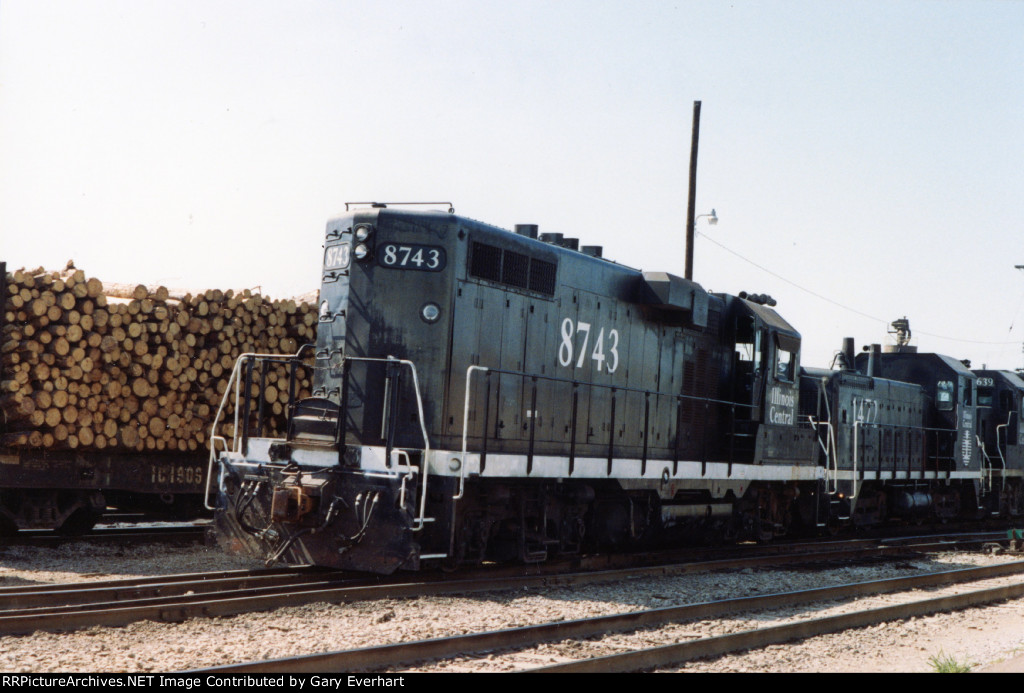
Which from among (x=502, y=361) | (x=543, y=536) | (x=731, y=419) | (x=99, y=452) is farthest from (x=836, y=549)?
(x=99, y=452)

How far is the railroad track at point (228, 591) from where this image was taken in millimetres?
6806

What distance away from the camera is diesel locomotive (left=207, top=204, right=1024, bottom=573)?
8.71m

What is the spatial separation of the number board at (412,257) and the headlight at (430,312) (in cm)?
34

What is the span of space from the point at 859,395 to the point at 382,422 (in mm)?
10645

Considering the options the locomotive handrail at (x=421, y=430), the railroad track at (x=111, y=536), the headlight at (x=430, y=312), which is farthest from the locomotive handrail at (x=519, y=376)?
the railroad track at (x=111, y=536)

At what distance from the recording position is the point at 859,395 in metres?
17.2

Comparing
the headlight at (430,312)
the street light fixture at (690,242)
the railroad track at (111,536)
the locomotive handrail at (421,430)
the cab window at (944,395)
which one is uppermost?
the street light fixture at (690,242)

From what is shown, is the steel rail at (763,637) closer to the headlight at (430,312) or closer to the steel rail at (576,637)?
the steel rail at (576,637)

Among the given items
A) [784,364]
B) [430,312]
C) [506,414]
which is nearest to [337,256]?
[430,312]

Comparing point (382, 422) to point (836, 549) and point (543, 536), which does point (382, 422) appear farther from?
point (836, 549)

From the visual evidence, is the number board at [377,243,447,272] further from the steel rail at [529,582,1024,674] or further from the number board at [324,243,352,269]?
the steel rail at [529,582,1024,674]

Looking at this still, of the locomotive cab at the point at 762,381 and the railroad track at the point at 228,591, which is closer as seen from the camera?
the railroad track at the point at 228,591

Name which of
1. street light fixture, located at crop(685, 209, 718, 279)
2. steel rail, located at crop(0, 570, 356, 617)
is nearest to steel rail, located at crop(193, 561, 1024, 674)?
steel rail, located at crop(0, 570, 356, 617)

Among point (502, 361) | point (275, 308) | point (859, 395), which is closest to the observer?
point (502, 361)
